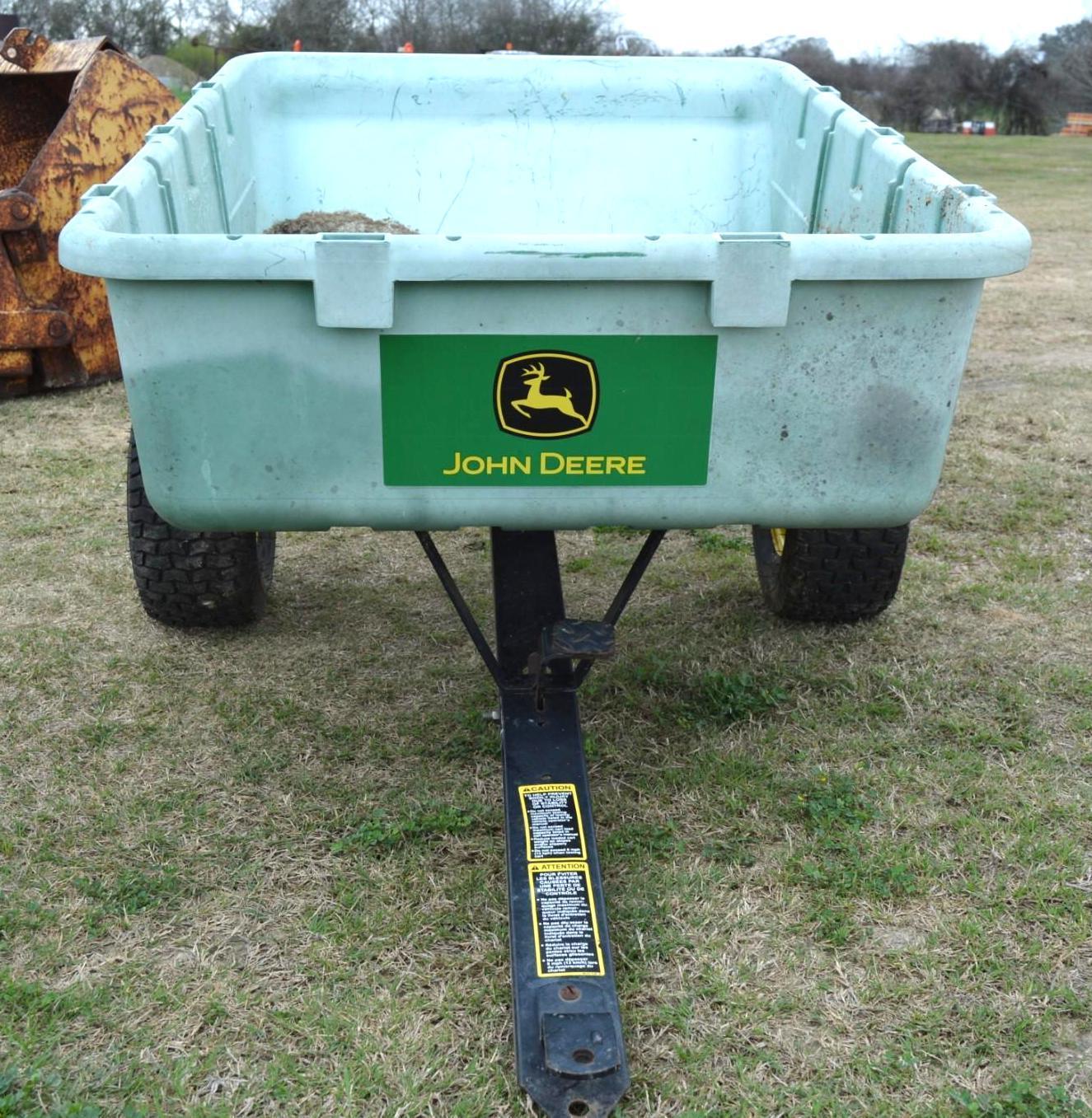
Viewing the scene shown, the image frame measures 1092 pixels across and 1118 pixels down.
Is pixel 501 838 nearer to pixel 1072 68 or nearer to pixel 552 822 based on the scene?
pixel 552 822

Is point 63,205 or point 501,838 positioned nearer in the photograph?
point 501,838

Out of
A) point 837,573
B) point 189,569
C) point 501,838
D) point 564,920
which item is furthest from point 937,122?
point 564,920

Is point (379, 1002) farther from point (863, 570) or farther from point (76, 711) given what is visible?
point (863, 570)

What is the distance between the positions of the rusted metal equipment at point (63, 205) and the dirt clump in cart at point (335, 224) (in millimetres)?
1901

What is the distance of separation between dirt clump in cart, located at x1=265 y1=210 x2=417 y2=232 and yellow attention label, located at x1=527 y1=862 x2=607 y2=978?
1669mm

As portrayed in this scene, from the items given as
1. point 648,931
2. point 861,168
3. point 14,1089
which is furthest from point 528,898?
point 861,168

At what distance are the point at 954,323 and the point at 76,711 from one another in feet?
6.61

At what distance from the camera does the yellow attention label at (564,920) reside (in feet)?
6.69

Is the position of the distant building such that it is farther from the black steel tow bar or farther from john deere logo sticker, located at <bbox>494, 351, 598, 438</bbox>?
john deere logo sticker, located at <bbox>494, 351, 598, 438</bbox>

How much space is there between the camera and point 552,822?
2.27 meters

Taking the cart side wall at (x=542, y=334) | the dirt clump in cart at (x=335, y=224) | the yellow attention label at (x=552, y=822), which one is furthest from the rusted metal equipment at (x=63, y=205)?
the yellow attention label at (x=552, y=822)

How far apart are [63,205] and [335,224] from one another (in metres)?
2.26

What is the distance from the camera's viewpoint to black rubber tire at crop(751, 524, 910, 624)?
3.05 meters

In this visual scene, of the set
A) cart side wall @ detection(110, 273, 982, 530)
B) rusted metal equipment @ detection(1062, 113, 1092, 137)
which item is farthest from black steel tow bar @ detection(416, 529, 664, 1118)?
rusted metal equipment @ detection(1062, 113, 1092, 137)
